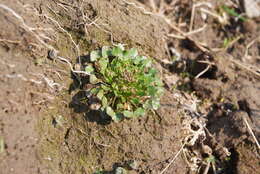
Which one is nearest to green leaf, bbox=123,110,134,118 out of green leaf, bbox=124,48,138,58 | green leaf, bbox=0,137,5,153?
green leaf, bbox=124,48,138,58

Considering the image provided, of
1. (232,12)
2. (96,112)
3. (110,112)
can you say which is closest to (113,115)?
(110,112)

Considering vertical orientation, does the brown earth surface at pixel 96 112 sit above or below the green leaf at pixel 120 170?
above

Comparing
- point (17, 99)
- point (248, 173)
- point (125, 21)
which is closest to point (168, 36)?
point (125, 21)

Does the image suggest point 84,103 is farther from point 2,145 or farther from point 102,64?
point 2,145

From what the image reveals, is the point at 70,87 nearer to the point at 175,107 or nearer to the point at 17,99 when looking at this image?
the point at 17,99

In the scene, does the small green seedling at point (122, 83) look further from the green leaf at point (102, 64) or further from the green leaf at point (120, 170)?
the green leaf at point (120, 170)

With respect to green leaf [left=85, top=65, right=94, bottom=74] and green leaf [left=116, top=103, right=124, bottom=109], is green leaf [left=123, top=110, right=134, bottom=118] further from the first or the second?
green leaf [left=85, top=65, right=94, bottom=74]

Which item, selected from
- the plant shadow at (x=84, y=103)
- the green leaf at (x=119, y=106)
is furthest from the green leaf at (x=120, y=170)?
the green leaf at (x=119, y=106)
